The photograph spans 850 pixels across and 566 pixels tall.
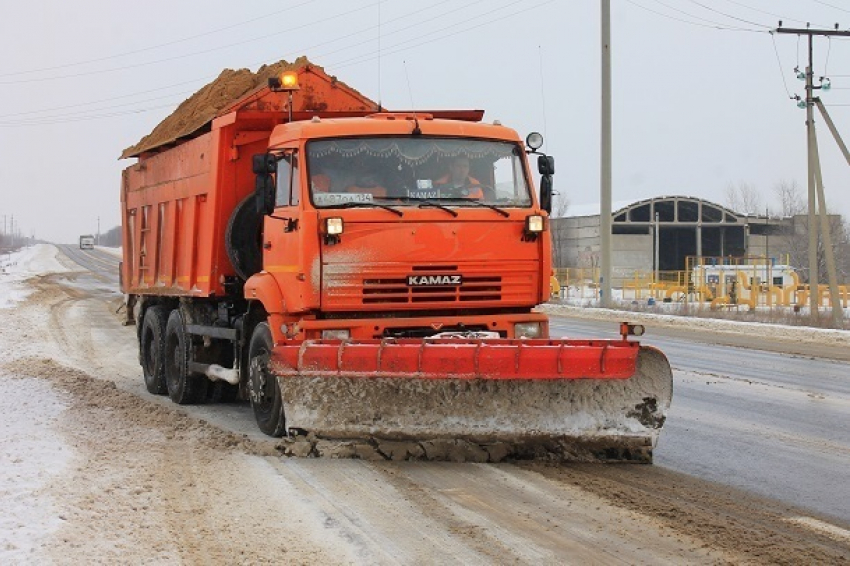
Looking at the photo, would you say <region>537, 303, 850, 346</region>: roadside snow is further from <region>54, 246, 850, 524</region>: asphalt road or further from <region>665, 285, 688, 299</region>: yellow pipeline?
<region>665, 285, 688, 299</region>: yellow pipeline

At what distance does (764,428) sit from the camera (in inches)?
389

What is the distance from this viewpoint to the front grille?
Result: 344 inches

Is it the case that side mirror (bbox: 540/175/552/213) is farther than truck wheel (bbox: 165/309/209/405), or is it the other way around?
truck wheel (bbox: 165/309/209/405)

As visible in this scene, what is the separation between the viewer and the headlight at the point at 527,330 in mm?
9102

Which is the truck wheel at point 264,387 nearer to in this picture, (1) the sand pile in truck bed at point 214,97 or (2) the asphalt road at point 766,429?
(1) the sand pile in truck bed at point 214,97

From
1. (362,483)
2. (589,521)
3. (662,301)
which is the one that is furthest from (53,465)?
(662,301)

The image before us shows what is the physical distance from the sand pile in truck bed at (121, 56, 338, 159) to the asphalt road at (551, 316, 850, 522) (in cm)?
561

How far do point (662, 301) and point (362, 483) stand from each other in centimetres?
4062

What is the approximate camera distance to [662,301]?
46531 millimetres

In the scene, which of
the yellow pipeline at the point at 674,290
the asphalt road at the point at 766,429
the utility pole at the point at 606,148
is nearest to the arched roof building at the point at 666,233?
the yellow pipeline at the point at 674,290

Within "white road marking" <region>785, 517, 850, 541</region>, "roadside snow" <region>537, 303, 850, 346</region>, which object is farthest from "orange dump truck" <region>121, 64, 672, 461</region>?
"roadside snow" <region>537, 303, 850, 346</region>

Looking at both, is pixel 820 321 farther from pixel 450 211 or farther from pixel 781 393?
pixel 450 211

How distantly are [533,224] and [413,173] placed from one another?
1094 mm

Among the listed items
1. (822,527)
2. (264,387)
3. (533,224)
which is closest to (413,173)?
(533,224)
